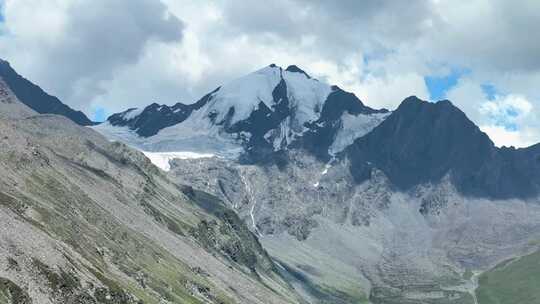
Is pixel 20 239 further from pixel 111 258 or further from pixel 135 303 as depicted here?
pixel 111 258

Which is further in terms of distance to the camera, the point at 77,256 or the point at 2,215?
the point at 77,256

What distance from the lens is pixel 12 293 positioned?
10825 centimetres

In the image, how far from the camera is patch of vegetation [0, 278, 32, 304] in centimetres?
10562

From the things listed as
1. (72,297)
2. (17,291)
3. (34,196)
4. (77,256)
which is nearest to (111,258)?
(34,196)

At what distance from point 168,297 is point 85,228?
2817cm

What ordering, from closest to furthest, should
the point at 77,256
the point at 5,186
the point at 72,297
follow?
the point at 72,297, the point at 77,256, the point at 5,186

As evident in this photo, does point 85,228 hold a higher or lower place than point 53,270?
A: higher

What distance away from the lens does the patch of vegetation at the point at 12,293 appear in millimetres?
105625

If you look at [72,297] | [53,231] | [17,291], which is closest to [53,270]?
[72,297]

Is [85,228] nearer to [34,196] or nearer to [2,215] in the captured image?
[34,196]

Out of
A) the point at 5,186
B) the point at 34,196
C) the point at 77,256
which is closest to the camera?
the point at 77,256

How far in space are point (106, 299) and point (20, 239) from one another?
724 inches

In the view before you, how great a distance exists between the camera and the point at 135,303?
151m

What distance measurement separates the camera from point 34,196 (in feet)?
636
